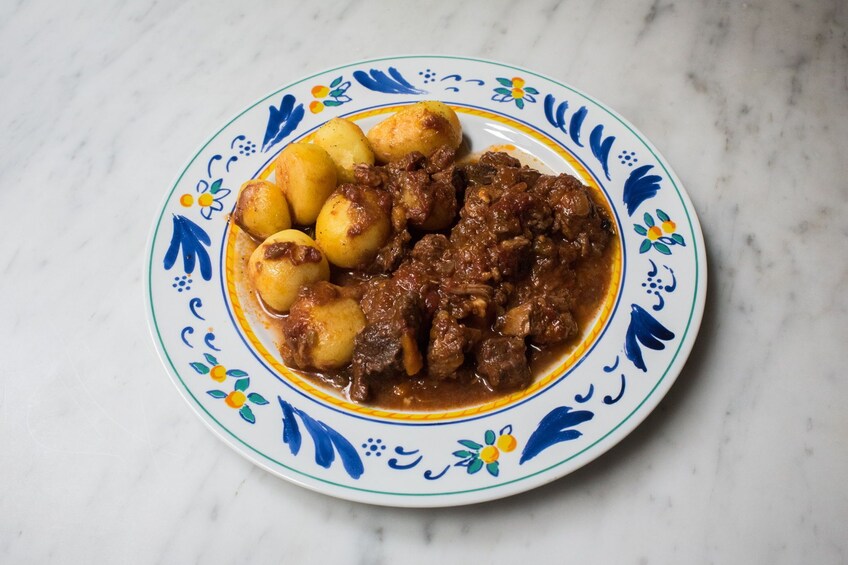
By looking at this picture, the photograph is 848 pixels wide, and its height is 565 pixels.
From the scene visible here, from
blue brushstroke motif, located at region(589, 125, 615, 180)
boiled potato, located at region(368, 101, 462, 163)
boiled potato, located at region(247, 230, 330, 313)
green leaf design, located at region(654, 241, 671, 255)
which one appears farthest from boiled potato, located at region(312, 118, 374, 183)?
green leaf design, located at region(654, 241, 671, 255)

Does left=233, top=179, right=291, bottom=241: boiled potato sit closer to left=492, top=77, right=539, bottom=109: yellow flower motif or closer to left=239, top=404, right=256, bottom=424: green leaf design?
left=239, top=404, right=256, bottom=424: green leaf design

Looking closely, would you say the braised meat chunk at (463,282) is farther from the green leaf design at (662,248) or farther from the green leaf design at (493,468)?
the green leaf design at (493,468)

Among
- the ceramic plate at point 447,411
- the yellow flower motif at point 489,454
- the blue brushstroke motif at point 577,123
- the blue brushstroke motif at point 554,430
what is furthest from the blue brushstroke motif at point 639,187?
the yellow flower motif at point 489,454

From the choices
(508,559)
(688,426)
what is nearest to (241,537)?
(508,559)

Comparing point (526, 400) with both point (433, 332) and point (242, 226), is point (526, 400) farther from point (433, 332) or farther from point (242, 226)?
point (242, 226)

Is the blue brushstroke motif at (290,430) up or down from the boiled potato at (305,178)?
down

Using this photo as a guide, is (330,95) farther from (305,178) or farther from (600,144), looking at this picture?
(600,144)

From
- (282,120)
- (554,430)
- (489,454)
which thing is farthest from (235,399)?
(282,120)
